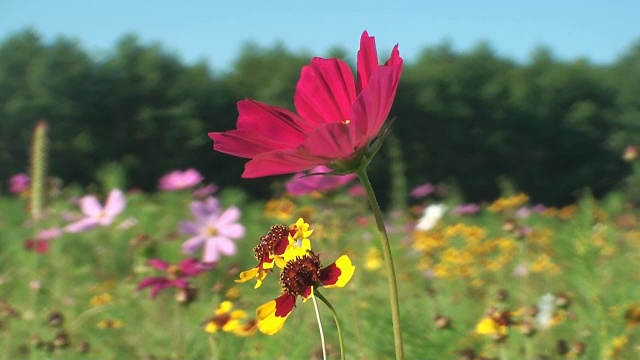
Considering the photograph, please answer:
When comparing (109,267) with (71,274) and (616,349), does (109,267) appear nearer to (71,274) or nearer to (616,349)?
(71,274)

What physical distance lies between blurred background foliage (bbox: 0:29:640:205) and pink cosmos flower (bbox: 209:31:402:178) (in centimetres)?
1027

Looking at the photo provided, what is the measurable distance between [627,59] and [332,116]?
20.2m

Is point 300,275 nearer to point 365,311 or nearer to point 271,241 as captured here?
point 271,241

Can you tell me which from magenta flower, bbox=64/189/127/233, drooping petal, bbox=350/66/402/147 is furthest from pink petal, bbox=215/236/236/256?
drooping petal, bbox=350/66/402/147

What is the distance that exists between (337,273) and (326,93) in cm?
10

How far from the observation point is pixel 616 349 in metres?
1.16

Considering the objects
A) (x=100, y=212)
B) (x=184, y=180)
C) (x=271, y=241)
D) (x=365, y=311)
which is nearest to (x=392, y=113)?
(x=184, y=180)

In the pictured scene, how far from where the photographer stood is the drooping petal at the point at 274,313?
465 millimetres

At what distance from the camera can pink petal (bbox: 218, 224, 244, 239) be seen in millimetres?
1389

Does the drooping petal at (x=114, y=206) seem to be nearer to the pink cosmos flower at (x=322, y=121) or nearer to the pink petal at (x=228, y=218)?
the pink petal at (x=228, y=218)

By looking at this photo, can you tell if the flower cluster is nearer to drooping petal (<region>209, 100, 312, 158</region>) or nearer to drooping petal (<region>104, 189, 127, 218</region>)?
drooping petal (<region>209, 100, 312, 158</region>)

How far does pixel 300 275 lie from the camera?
1.57 ft

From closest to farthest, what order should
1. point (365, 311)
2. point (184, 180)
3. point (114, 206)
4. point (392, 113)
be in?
point (365, 311) < point (114, 206) < point (184, 180) < point (392, 113)

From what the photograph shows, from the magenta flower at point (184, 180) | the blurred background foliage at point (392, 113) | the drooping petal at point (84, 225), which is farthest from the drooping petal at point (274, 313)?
the blurred background foliage at point (392, 113)
